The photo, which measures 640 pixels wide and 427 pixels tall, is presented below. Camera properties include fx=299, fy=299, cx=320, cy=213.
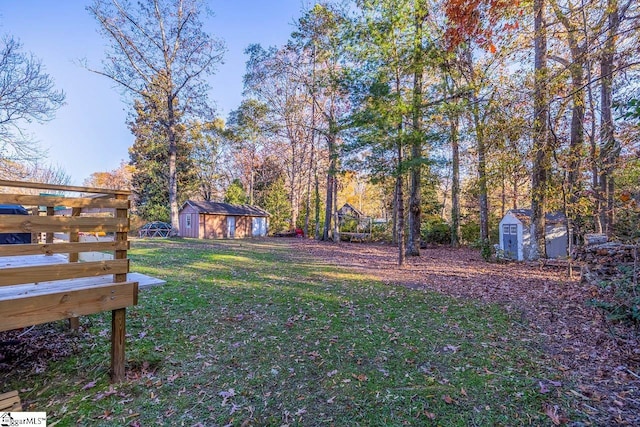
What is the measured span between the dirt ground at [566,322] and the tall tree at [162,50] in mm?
16044

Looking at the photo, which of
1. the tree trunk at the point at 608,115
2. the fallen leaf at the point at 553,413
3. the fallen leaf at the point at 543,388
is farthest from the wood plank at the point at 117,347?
the tree trunk at the point at 608,115

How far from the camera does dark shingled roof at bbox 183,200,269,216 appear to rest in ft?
71.7

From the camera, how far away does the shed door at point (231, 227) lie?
23.5 m

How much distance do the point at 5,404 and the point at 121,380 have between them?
0.84m

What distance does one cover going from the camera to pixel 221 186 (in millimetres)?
31750

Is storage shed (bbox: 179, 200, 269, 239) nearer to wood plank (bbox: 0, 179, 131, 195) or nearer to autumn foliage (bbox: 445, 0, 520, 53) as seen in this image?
autumn foliage (bbox: 445, 0, 520, 53)

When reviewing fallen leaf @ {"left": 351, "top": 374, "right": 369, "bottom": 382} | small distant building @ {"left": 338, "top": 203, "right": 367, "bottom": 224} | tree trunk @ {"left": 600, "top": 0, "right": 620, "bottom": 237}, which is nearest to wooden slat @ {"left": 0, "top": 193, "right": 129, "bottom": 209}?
fallen leaf @ {"left": 351, "top": 374, "right": 369, "bottom": 382}

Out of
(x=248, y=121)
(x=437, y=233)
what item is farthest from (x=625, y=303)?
(x=248, y=121)

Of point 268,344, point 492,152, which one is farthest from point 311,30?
point 268,344

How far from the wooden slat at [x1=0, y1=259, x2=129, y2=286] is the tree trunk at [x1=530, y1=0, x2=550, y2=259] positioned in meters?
7.50

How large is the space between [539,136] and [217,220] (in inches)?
800

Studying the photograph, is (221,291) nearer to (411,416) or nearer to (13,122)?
(411,416)

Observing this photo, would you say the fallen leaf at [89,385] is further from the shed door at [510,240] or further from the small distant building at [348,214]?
the small distant building at [348,214]

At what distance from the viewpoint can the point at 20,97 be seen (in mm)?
11469
